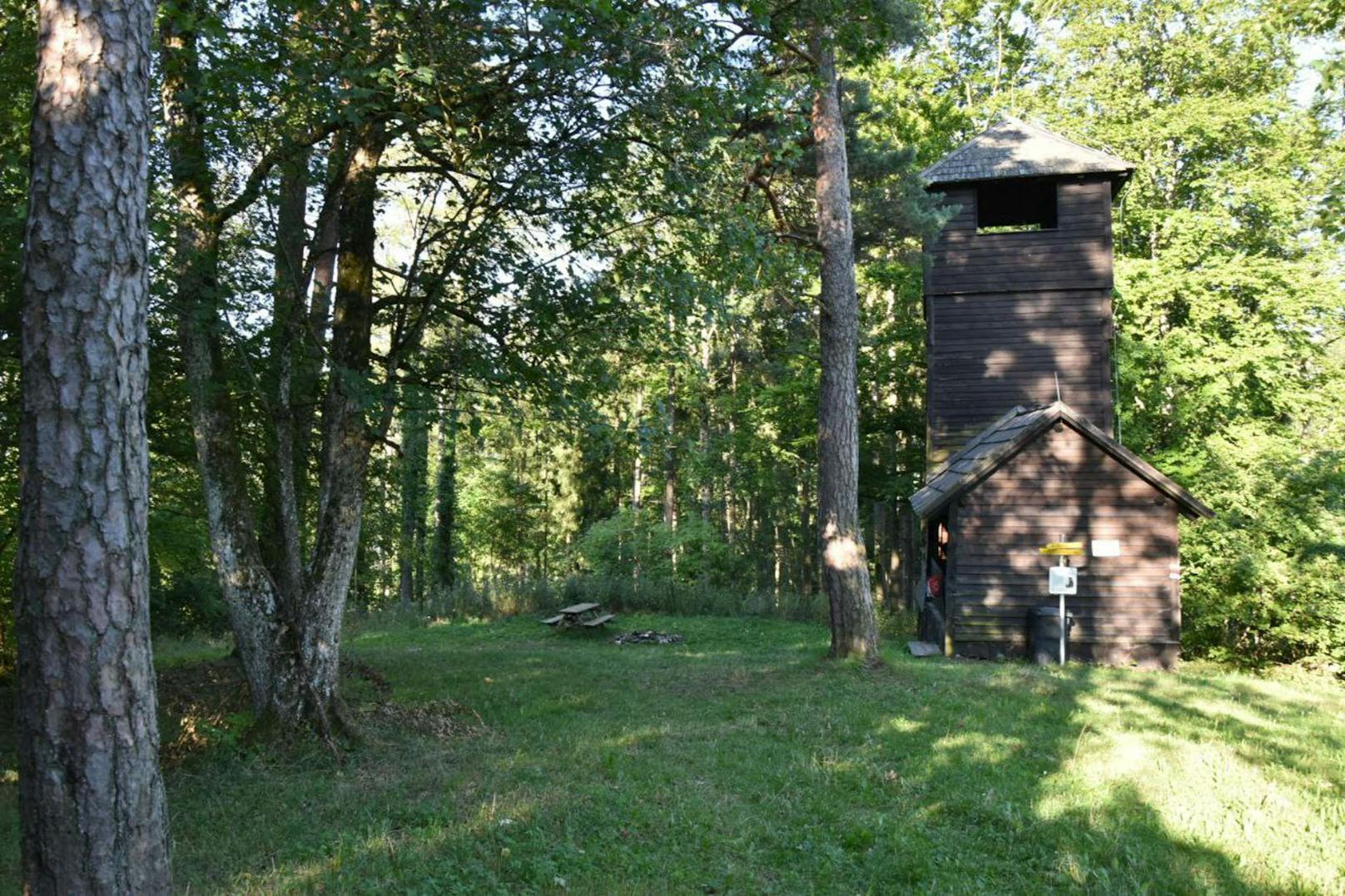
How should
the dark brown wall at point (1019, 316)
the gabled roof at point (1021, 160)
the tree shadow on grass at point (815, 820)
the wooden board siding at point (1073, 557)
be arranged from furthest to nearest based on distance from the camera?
the dark brown wall at point (1019, 316) → the gabled roof at point (1021, 160) → the wooden board siding at point (1073, 557) → the tree shadow on grass at point (815, 820)

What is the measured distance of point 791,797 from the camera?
6809 mm

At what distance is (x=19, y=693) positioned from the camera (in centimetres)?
352

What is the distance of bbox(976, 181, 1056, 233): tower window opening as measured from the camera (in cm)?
2189

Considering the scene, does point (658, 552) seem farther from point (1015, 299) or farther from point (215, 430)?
point (215, 430)

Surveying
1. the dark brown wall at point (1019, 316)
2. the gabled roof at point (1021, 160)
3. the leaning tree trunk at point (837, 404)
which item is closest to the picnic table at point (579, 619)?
the leaning tree trunk at point (837, 404)

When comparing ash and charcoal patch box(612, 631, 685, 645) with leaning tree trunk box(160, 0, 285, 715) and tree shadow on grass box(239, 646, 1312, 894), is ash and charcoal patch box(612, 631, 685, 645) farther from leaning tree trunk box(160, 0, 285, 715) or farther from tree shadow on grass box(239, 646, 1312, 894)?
leaning tree trunk box(160, 0, 285, 715)

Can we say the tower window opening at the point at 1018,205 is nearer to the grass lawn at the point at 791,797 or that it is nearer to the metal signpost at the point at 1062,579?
the metal signpost at the point at 1062,579

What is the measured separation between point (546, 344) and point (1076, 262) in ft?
51.9

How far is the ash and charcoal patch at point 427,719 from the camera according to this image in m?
9.11

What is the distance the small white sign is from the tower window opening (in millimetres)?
9133

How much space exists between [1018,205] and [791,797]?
20.2m

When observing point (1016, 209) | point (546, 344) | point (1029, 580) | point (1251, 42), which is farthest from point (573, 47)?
point (1251, 42)

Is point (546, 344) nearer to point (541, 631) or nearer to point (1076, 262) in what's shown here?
point (541, 631)

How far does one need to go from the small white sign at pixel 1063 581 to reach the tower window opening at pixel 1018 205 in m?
9.13
